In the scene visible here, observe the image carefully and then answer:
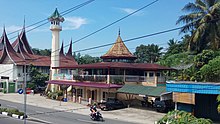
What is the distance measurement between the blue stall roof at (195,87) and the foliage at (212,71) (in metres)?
6.80

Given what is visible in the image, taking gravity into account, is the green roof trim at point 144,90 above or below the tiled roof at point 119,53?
below

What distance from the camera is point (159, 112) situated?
24.9 metres

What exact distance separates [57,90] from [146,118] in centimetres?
1853

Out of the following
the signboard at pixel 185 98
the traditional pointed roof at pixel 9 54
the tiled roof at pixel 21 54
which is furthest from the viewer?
the tiled roof at pixel 21 54

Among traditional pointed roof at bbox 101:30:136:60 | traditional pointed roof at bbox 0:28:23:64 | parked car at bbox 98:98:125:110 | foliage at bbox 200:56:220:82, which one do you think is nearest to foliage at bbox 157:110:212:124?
parked car at bbox 98:98:125:110

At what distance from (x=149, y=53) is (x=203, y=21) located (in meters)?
46.7

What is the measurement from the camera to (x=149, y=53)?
75.9 m

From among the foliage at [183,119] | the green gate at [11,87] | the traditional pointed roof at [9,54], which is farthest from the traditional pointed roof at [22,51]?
the foliage at [183,119]

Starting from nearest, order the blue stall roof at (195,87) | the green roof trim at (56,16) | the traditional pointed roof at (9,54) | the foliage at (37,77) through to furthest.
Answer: the blue stall roof at (195,87) < the green roof trim at (56,16) < the foliage at (37,77) < the traditional pointed roof at (9,54)

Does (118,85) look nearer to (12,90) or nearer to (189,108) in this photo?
(189,108)

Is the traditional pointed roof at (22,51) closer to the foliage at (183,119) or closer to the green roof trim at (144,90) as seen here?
the green roof trim at (144,90)

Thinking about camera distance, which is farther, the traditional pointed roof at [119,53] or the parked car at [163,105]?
the traditional pointed roof at [119,53]

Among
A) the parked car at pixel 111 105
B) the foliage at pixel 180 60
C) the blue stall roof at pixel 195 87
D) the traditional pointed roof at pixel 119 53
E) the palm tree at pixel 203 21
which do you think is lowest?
the parked car at pixel 111 105

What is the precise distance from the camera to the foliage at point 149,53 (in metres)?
69.3
